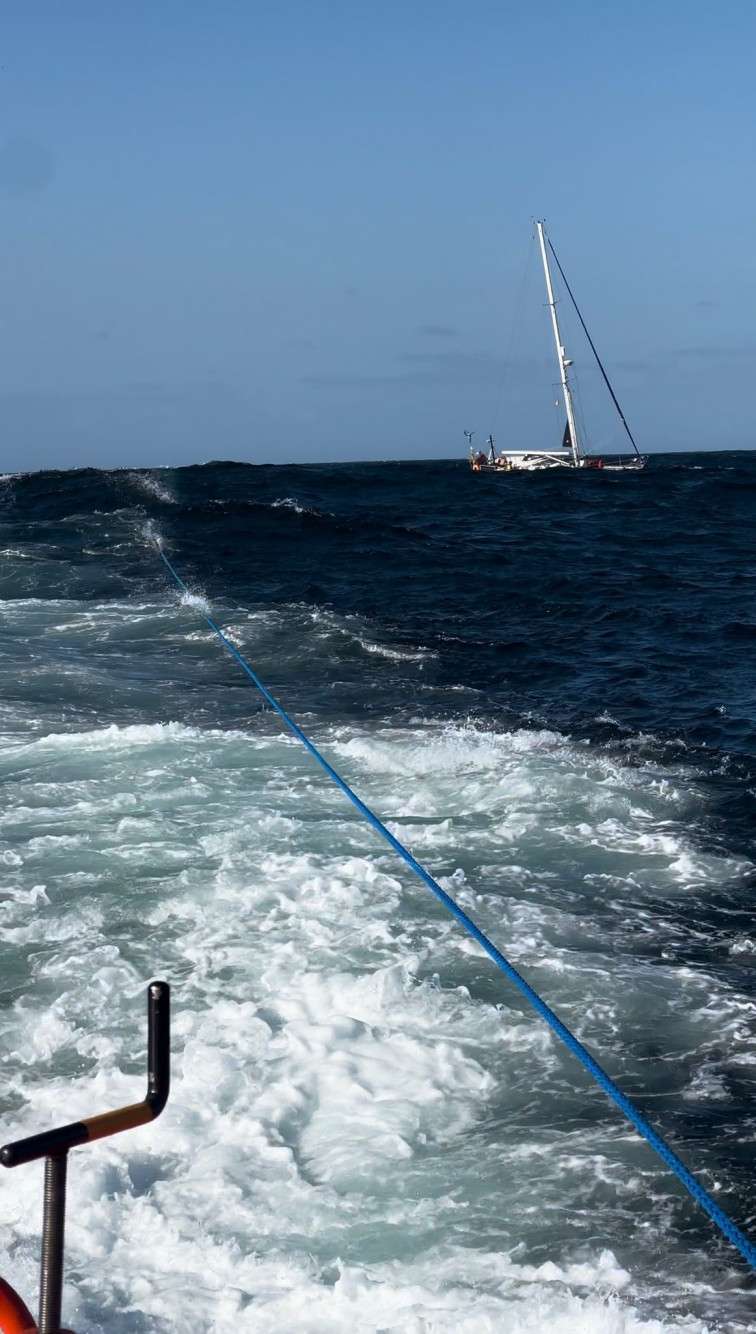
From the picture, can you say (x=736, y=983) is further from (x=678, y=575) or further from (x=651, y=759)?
(x=678, y=575)

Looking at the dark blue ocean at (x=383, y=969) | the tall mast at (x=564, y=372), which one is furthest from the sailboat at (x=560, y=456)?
the dark blue ocean at (x=383, y=969)

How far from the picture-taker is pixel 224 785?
26.6ft

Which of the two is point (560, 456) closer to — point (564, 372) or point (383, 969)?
point (564, 372)

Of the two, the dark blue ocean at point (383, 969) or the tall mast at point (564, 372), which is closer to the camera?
the dark blue ocean at point (383, 969)

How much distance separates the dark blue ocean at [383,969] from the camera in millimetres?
3459

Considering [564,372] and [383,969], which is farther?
[564,372]

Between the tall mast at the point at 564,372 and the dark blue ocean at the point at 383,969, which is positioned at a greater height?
the tall mast at the point at 564,372

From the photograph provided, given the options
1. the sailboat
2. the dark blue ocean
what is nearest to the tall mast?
the sailboat

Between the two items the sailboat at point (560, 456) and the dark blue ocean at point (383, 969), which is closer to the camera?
the dark blue ocean at point (383, 969)

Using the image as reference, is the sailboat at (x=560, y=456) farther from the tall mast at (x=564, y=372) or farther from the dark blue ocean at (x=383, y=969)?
the dark blue ocean at (x=383, y=969)

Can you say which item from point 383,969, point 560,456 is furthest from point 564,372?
point 383,969

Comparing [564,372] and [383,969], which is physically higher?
[564,372]

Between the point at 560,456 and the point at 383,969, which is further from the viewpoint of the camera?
the point at 560,456

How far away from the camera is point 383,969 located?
5.34m
